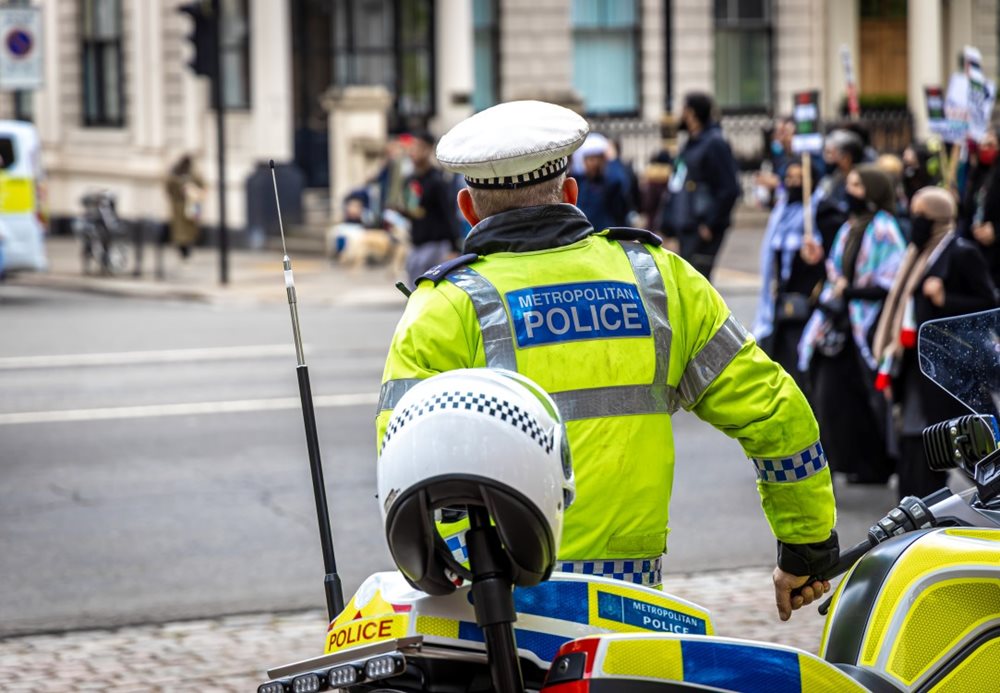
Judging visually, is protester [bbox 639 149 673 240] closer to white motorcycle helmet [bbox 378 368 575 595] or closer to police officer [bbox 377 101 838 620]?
police officer [bbox 377 101 838 620]

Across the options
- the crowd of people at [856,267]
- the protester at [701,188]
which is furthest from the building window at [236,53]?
the protester at [701,188]

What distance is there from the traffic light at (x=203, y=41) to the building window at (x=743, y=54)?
1139 cm

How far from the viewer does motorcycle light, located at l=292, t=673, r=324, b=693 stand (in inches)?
110

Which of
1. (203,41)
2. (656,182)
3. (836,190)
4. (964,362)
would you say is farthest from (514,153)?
(203,41)

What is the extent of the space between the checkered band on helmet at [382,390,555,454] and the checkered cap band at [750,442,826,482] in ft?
2.68

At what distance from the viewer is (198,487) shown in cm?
970

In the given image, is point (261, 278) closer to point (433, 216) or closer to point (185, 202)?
point (185, 202)

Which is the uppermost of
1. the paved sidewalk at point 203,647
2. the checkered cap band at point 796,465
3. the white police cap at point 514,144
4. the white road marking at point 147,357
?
the white police cap at point 514,144

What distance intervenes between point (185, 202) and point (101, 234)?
7.54 feet

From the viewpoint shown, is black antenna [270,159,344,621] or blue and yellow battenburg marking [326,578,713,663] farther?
black antenna [270,159,344,621]

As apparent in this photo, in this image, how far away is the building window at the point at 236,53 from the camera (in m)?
28.9

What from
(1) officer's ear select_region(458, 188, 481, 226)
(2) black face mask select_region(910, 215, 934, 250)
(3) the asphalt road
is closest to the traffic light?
(3) the asphalt road

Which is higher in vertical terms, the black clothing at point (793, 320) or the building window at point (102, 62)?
the building window at point (102, 62)

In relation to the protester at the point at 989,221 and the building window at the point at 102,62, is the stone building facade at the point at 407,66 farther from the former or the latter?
the protester at the point at 989,221
